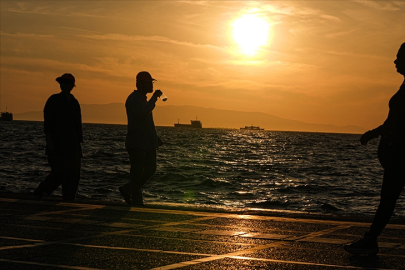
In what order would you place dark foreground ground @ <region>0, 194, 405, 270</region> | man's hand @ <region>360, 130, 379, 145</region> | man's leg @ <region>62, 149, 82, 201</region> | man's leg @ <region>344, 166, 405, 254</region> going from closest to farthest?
1. dark foreground ground @ <region>0, 194, 405, 270</region>
2. man's leg @ <region>344, 166, 405, 254</region>
3. man's hand @ <region>360, 130, 379, 145</region>
4. man's leg @ <region>62, 149, 82, 201</region>

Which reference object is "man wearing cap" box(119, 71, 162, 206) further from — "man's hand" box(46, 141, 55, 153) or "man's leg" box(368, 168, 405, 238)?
"man's leg" box(368, 168, 405, 238)

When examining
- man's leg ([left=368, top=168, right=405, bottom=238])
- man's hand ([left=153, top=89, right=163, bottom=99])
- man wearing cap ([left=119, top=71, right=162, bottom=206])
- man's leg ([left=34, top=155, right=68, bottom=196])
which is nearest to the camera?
man's leg ([left=368, top=168, right=405, bottom=238])

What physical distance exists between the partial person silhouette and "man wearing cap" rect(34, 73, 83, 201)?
534 centimetres

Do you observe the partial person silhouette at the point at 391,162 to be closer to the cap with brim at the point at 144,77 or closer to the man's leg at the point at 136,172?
the man's leg at the point at 136,172

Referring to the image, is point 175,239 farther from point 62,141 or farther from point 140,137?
point 62,141

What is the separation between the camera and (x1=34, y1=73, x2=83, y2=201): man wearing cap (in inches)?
Result: 365

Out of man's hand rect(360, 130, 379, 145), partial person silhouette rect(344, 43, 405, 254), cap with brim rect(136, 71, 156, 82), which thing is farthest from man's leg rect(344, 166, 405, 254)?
cap with brim rect(136, 71, 156, 82)

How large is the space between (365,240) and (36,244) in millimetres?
3114

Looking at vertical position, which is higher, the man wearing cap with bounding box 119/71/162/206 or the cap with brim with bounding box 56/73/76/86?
the cap with brim with bounding box 56/73/76/86

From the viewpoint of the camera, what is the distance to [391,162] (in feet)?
18.0

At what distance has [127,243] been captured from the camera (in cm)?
566

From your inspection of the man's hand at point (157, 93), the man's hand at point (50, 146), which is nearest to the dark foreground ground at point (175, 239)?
the man's hand at point (50, 146)

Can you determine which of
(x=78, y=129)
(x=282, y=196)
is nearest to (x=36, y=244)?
(x=78, y=129)

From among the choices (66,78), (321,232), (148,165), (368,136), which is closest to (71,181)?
(148,165)
